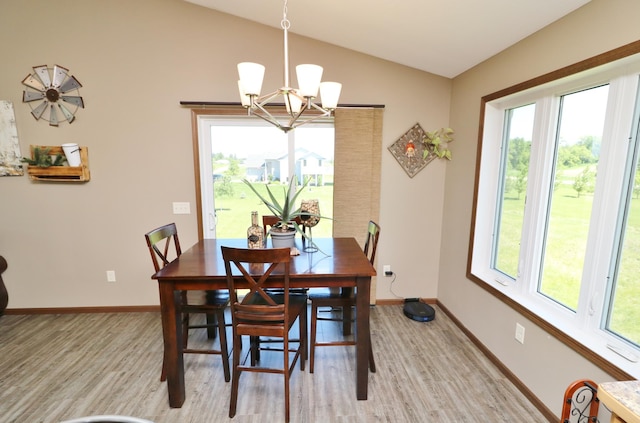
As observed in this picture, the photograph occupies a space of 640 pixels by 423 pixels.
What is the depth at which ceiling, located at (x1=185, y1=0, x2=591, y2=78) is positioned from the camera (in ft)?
5.68

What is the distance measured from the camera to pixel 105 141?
2.83 metres

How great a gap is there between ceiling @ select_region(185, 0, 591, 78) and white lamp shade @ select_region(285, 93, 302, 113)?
83cm

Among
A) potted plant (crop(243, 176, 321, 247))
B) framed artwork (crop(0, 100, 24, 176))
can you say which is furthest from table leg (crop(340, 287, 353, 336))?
framed artwork (crop(0, 100, 24, 176))

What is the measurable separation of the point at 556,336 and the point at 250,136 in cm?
288

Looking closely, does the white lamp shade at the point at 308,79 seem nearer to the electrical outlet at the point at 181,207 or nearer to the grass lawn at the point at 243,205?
the grass lawn at the point at 243,205

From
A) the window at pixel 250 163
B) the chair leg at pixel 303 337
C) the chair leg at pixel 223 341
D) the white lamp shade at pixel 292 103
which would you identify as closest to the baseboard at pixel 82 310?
the window at pixel 250 163

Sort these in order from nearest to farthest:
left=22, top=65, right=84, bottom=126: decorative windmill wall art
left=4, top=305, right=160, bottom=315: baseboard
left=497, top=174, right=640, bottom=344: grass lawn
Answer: left=497, top=174, right=640, bottom=344: grass lawn
left=22, top=65, right=84, bottom=126: decorative windmill wall art
left=4, top=305, right=160, bottom=315: baseboard

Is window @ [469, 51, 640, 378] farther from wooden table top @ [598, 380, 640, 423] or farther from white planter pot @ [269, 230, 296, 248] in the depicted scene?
white planter pot @ [269, 230, 296, 248]

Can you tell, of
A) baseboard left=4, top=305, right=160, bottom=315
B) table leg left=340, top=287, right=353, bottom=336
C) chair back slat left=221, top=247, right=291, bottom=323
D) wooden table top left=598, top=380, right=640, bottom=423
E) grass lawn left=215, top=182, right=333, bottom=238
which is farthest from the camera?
grass lawn left=215, top=182, right=333, bottom=238

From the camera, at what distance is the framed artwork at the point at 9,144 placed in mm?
2711

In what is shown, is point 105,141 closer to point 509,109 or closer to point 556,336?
point 509,109

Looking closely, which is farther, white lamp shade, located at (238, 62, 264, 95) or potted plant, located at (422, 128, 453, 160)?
potted plant, located at (422, 128, 453, 160)

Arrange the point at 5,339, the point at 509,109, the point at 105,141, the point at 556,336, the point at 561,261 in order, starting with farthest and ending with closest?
the point at 105,141
the point at 5,339
the point at 509,109
the point at 561,261
the point at 556,336

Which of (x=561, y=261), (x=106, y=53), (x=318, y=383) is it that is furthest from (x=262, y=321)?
(x=106, y=53)
